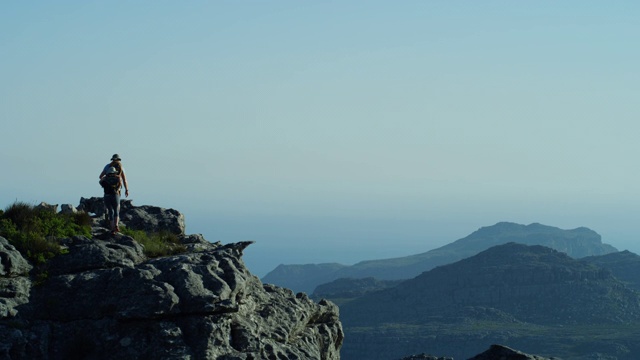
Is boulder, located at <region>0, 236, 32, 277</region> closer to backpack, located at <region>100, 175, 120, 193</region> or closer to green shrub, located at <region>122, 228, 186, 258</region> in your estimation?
green shrub, located at <region>122, 228, 186, 258</region>

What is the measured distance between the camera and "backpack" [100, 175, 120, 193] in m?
38.1

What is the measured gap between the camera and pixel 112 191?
38.2 m

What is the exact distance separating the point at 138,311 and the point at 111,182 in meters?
9.73

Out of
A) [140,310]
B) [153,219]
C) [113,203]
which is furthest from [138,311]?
[153,219]

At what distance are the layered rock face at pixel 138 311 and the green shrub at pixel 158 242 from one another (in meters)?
2.02

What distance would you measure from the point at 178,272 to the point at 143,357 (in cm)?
346

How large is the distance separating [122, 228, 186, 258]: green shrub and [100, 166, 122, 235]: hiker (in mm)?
860

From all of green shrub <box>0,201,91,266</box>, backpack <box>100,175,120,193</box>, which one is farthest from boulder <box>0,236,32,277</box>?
backpack <box>100,175,120,193</box>

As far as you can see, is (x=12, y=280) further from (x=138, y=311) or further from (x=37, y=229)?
(x=138, y=311)

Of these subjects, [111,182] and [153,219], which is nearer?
[111,182]

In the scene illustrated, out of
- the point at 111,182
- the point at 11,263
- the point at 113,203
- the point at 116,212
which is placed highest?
the point at 111,182

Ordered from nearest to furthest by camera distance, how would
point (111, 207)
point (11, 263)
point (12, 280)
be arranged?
point (12, 280), point (11, 263), point (111, 207)

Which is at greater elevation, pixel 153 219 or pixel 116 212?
pixel 153 219

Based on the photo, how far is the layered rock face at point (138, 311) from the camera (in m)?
29.4
